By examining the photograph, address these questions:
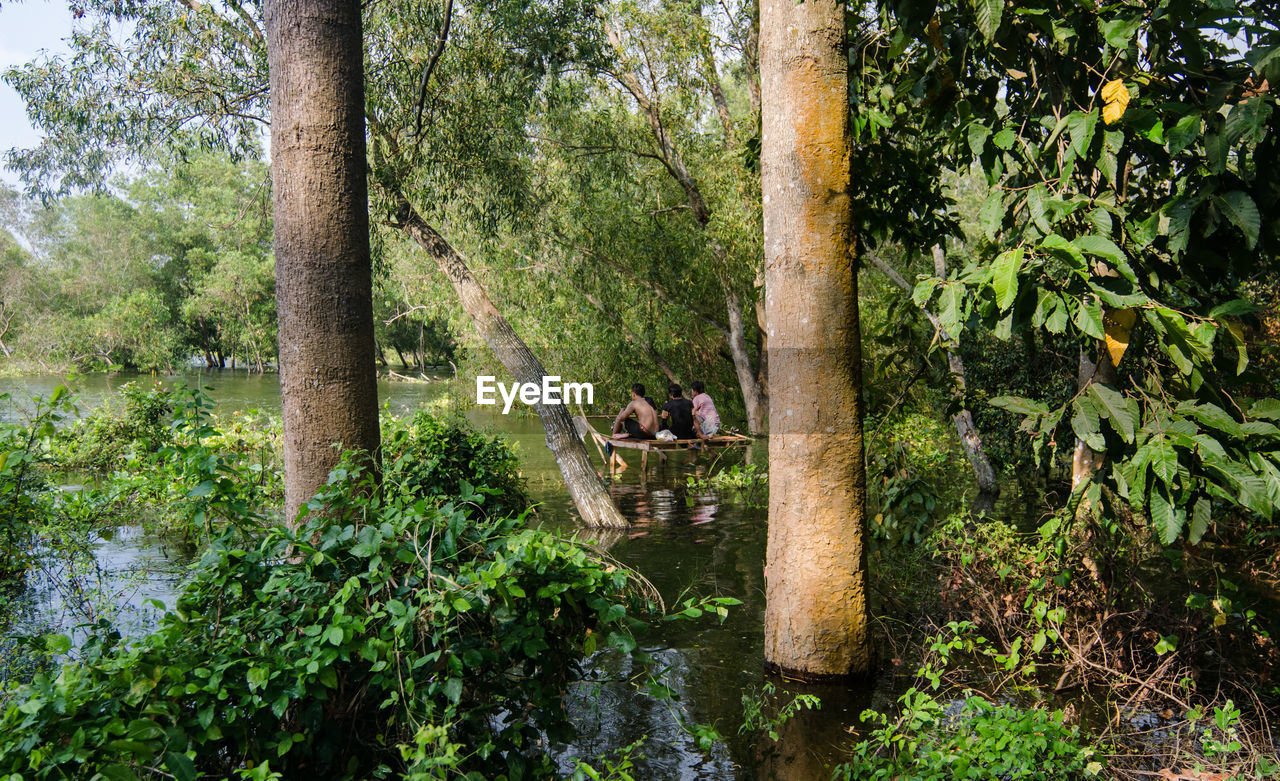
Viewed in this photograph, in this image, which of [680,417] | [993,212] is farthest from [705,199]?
[993,212]

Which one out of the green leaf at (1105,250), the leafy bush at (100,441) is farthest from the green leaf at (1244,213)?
the leafy bush at (100,441)

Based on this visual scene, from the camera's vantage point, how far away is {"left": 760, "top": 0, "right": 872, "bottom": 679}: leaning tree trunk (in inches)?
198

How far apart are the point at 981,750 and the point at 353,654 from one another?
100 inches

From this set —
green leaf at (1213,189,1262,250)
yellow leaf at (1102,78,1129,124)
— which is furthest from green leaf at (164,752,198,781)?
yellow leaf at (1102,78,1129,124)

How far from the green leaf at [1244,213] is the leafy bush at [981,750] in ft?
6.87

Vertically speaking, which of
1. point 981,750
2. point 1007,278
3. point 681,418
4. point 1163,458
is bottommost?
point 981,750

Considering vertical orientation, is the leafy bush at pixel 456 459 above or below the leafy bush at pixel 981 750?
above

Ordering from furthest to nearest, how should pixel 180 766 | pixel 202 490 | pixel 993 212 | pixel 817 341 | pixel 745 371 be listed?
pixel 745 371 < pixel 817 341 < pixel 993 212 < pixel 202 490 < pixel 180 766

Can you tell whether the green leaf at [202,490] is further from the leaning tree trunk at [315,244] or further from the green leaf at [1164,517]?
the green leaf at [1164,517]

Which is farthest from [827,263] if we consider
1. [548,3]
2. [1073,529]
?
[548,3]

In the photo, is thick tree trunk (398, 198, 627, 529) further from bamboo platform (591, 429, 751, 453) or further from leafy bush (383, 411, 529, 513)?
bamboo platform (591, 429, 751, 453)

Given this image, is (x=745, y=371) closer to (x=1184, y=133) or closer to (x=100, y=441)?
(x=100, y=441)

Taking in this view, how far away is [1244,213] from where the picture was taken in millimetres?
3246

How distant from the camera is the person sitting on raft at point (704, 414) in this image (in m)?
14.1
